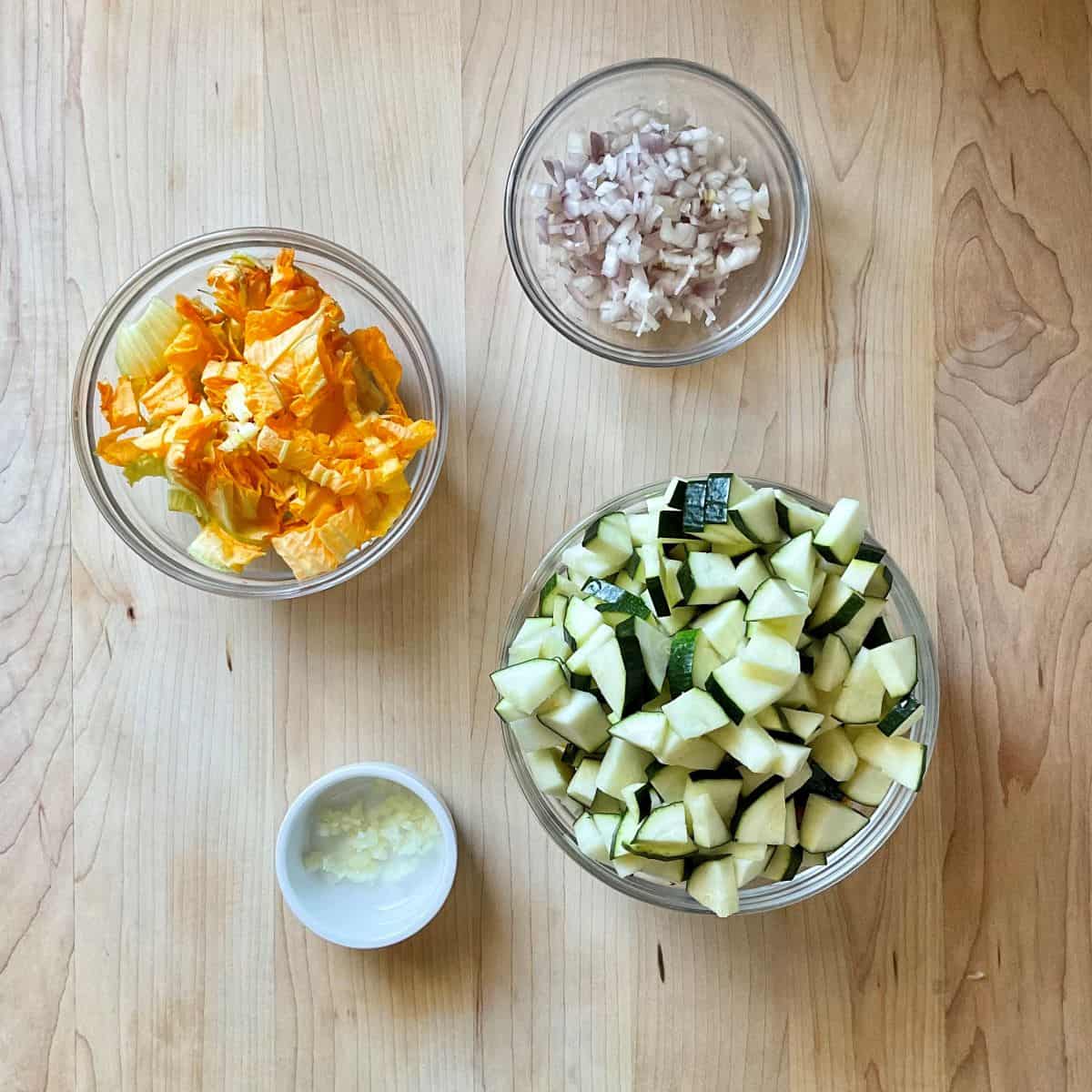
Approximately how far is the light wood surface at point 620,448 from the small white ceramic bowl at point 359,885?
5 cm

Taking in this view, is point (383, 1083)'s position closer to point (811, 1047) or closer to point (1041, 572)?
point (811, 1047)

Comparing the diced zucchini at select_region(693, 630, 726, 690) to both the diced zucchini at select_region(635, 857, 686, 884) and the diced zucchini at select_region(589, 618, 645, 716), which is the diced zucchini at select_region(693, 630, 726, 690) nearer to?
the diced zucchini at select_region(589, 618, 645, 716)

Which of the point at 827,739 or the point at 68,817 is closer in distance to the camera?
the point at 827,739

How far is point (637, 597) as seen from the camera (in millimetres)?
1062

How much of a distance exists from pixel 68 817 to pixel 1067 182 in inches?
55.5

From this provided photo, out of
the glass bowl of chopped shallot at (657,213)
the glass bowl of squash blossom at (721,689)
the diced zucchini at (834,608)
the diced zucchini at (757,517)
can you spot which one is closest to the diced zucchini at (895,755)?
the glass bowl of squash blossom at (721,689)

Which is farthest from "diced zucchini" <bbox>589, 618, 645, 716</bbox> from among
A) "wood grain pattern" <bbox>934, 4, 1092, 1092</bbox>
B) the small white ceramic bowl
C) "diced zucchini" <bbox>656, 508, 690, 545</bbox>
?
"wood grain pattern" <bbox>934, 4, 1092, 1092</bbox>

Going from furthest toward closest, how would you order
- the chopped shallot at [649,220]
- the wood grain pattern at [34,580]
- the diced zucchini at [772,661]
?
the wood grain pattern at [34,580] → the chopped shallot at [649,220] → the diced zucchini at [772,661]

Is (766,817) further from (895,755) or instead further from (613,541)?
(613,541)

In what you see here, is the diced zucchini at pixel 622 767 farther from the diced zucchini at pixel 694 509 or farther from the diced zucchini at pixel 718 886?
the diced zucchini at pixel 694 509

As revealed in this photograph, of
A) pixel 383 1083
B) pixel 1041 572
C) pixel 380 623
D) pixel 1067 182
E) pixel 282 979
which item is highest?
pixel 1067 182

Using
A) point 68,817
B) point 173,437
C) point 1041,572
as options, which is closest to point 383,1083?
point 68,817

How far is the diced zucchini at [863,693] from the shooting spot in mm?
1008

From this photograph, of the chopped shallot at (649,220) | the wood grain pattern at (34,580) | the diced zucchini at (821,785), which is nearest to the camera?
the diced zucchini at (821,785)
